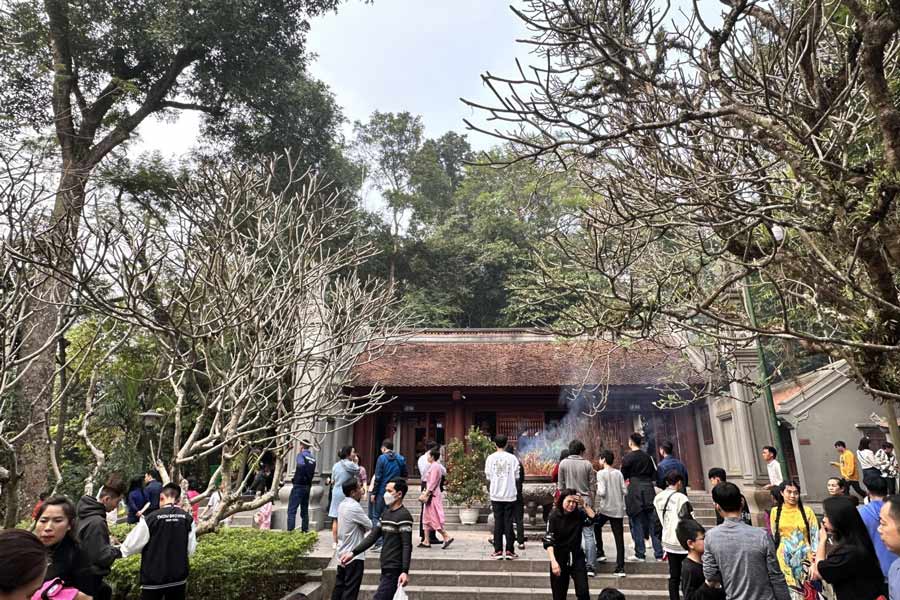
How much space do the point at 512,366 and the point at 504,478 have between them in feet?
28.0

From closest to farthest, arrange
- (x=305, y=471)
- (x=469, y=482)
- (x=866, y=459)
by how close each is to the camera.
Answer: (x=305, y=471), (x=866, y=459), (x=469, y=482)

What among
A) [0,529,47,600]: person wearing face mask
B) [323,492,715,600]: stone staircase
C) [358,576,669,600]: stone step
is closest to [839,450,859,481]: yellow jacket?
[323,492,715,600]: stone staircase

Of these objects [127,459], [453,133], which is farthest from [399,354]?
[453,133]

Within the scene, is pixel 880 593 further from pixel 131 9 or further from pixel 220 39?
pixel 131 9

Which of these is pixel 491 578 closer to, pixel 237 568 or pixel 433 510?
pixel 433 510

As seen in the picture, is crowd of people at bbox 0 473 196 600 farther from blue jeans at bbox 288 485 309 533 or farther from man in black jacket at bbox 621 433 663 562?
man in black jacket at bbox 621 433 663 562

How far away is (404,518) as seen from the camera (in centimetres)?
511

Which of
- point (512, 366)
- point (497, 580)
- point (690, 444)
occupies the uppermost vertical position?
point (512, 366)

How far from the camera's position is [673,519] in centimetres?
562

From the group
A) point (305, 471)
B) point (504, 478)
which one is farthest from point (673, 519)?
point (305, 471)

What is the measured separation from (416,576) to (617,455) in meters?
9.99

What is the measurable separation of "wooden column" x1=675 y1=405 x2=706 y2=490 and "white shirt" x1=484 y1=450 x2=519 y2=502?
984cm

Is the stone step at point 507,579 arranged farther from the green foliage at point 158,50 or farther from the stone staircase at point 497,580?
the green foliage at point 158,50

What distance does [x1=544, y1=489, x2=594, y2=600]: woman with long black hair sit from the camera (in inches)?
195
